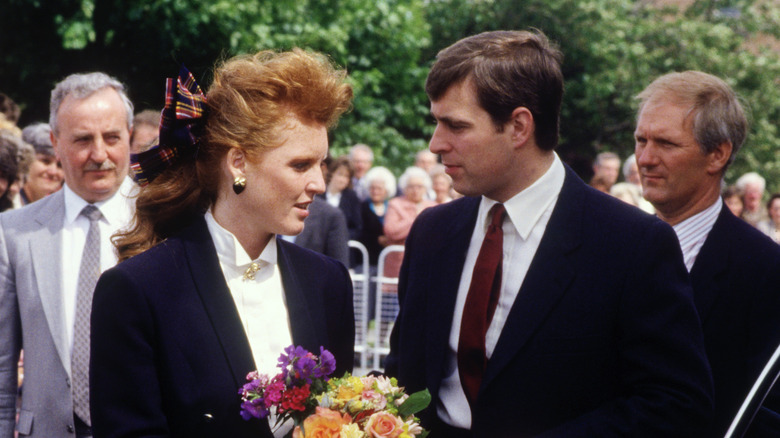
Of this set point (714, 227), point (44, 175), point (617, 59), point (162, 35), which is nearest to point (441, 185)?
point (44, 175)

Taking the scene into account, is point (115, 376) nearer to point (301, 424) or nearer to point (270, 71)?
point (301, 424)

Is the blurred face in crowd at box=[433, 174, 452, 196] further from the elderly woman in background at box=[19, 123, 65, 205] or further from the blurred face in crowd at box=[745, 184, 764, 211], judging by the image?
the elderly woman in background at box=[19, 123, 65, 205]

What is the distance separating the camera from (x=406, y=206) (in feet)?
32.6

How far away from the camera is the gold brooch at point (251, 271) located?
2.91 m

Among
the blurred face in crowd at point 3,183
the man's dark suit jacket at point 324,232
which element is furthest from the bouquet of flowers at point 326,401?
the man's dark suit jacket at point 324,232

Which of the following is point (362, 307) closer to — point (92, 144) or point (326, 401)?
point (92, 144)

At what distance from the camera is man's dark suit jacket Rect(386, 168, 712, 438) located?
2.74 m

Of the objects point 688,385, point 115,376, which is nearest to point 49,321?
point 115,376

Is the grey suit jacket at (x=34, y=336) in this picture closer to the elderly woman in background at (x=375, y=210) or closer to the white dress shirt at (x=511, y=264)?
the white dress shirt at (x=511, y=264)

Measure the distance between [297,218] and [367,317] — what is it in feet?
21.3

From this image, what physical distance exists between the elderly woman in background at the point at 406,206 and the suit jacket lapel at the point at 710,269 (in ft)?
20.8

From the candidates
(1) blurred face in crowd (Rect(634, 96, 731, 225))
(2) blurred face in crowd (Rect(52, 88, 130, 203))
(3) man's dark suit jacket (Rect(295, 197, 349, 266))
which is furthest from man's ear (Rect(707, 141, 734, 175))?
(3) man's dark suit jacket (Rect(295, 197, 349, 266))

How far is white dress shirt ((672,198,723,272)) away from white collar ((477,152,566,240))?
81cm

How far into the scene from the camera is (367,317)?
365 inches
